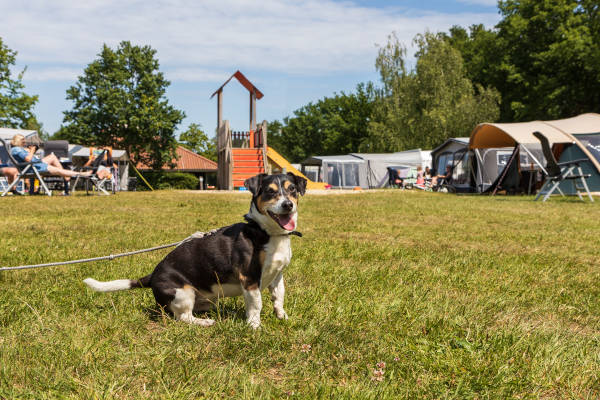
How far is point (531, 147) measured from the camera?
2184 cm

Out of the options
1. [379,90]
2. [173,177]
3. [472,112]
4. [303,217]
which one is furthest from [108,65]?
[303,217]

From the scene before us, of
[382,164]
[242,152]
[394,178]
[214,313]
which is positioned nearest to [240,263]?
[214,313]

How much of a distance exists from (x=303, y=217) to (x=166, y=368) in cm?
769

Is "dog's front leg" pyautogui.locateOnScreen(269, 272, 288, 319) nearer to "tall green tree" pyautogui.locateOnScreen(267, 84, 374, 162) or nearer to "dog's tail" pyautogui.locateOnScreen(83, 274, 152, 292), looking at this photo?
"dog's tail" pyautogui.locateOnScreen(83, 274, 152, 292)

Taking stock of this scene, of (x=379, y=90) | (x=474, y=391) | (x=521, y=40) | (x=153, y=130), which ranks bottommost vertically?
(x=474, y=391)

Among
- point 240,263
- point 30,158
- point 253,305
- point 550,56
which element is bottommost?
point 253,305

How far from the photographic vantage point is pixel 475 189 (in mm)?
26406

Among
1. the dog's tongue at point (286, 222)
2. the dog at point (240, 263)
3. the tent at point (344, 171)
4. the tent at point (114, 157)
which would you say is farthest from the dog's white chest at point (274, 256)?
the tent at point (344, 171)

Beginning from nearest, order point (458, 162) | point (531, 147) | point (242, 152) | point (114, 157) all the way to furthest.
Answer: point (531, 147), point (242, 152), point (458, 162), point (114, 157)

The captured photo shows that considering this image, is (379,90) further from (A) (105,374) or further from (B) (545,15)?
(A) (105,374)

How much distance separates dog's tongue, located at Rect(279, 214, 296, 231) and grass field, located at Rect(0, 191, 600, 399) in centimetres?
61

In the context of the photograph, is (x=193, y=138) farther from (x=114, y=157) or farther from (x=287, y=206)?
(x=287, y=206)

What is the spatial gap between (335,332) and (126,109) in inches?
1779

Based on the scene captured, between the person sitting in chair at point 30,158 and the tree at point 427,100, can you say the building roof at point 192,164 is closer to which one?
the tree at point 427,100
